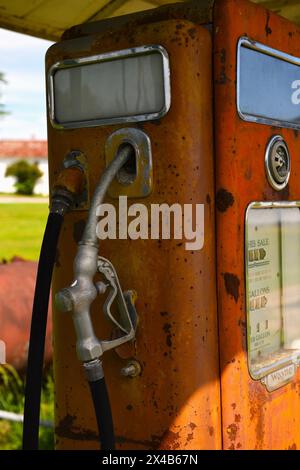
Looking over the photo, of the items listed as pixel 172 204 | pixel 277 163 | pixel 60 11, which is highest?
pixel 60 11

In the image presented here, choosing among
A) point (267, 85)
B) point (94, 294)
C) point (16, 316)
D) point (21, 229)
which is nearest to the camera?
point (94, 294)

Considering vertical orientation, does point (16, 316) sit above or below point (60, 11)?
below

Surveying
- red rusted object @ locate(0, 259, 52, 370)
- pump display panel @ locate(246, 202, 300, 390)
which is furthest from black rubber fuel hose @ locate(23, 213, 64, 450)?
red rusted object @ locate(0, 259, 52, 370)

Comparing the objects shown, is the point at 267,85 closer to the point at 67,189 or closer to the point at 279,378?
the point at 67,189

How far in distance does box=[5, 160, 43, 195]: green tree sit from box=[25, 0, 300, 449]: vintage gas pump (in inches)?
1050

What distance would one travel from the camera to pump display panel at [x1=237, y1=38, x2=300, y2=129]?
5.44 ft

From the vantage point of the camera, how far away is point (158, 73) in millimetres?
1593

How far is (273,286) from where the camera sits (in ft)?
6.05

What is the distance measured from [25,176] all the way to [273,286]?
1085 inches

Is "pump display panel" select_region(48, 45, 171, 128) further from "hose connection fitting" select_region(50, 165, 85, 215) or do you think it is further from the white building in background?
the white building in background

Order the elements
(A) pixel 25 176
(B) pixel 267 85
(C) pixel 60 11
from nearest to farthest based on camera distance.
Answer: (B) pixel 267 85 < (C) pixel 60 11 < (A) pixel 25 176

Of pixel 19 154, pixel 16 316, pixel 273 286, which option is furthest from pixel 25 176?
pixel 273 286
